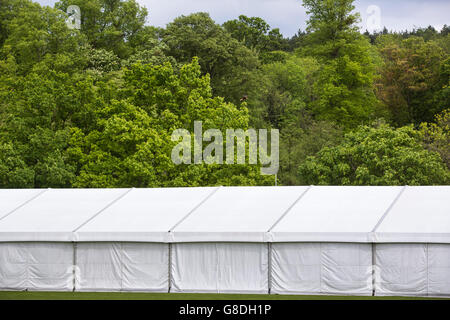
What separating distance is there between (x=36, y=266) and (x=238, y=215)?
262 inches

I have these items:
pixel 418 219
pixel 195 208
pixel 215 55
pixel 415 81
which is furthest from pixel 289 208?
pixel 415 81

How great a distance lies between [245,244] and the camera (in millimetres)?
19266

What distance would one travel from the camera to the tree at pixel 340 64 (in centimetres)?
6134

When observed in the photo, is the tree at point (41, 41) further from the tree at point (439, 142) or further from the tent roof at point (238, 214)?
the tent roof at point (238, 214)

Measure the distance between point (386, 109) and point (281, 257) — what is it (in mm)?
43634

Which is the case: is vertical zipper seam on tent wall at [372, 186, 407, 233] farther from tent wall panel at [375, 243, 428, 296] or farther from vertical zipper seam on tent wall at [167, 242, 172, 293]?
vertical zipper seam on tent wall at [167, 242, 172, 293]

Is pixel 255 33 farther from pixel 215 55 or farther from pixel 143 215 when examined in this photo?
pixel 143 215

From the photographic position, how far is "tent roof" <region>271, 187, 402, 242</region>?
18.6 m

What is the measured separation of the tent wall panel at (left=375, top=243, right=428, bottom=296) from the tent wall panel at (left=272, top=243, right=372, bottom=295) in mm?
311

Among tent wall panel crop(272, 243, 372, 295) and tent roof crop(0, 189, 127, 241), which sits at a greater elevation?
tent roof crop(0, 189, 127, 241)

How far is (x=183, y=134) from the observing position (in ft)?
131

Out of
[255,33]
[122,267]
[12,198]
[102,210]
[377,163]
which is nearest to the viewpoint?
[122,267]

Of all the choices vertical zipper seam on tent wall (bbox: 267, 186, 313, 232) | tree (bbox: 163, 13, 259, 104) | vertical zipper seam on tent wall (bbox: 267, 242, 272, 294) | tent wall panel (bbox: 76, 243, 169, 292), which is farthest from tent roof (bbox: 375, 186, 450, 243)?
tree (bbox: 163, 13, 259, 104)
